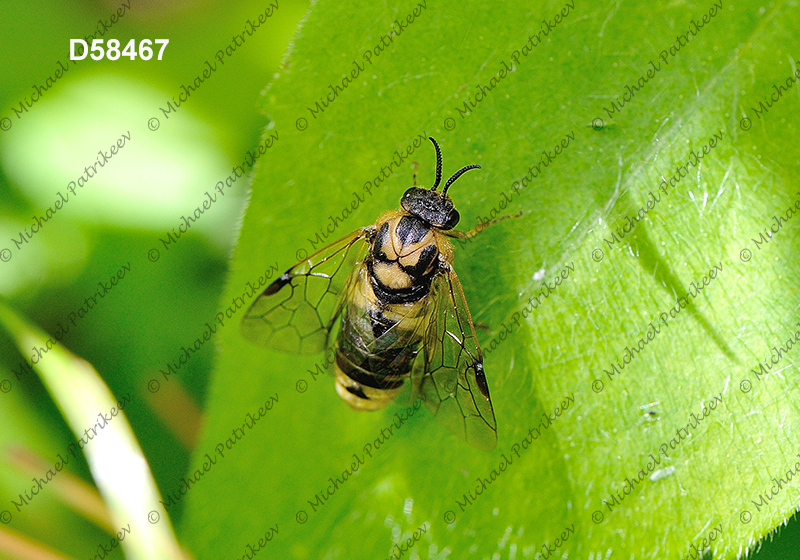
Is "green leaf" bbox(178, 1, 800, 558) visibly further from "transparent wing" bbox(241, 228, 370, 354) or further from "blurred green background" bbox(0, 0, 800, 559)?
"blurred green background" bbox(0, 0, 800, 559)

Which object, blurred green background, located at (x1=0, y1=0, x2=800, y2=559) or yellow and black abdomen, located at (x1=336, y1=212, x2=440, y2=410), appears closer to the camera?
yellow and black abdomen, located at (x1=336, y1=212, x2=440, y2=410)

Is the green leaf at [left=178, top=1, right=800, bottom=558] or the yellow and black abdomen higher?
the green leaf at [left=178, top=1, right=800, bottom=558]

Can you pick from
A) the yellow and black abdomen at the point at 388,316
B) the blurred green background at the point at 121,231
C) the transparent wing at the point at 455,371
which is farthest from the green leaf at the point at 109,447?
the transparent wing at the point at 455,371

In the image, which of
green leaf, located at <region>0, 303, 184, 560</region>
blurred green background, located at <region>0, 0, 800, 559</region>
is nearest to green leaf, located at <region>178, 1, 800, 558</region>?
green leaf, located at <region>0, 303, 184, 560</region>

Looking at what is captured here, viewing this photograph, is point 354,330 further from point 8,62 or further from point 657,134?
point 8,62

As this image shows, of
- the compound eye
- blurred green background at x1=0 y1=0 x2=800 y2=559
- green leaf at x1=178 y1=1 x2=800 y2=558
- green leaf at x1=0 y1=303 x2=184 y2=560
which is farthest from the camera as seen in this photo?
blurred green background at x1=0 y1=0 x2=800 y2=559

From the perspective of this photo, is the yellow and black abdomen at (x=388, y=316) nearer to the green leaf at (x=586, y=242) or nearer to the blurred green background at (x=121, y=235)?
the green leaf at (x=586, y=242)

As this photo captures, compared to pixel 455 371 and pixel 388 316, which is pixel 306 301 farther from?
pixel 455 371
